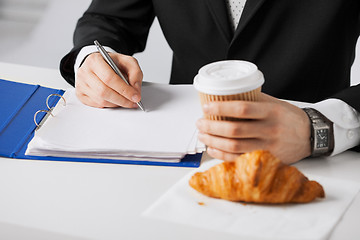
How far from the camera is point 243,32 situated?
5.56 ft

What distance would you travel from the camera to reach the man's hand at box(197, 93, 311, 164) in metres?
1.10

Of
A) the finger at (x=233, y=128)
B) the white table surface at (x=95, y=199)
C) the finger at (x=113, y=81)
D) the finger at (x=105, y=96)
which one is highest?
the finger at (x=233, y=128)

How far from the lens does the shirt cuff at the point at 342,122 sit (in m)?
1.23

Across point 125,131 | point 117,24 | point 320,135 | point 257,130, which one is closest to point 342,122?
point 320,135

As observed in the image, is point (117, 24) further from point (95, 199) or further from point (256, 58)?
point (95, 199)

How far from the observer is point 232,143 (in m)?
1.14

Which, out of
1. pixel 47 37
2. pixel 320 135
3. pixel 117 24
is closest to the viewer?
pixel 320 135

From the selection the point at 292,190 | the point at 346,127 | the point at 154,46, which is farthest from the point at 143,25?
the point at 154,46

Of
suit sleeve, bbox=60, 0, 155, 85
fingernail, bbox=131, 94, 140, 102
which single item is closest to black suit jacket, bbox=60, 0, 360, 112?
suit sleeve, bbox=60, 0, 155, 85

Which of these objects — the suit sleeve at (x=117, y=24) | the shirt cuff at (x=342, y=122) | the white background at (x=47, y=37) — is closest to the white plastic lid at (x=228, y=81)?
the shirt cuff at (x=342, y=122)

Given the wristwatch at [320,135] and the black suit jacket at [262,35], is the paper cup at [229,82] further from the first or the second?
the black suit jacket at [262,35]

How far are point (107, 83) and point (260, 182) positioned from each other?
0.54 meters

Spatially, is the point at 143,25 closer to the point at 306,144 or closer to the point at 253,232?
the point at 306,144

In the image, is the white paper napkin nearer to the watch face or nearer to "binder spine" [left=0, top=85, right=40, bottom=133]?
the watch face
